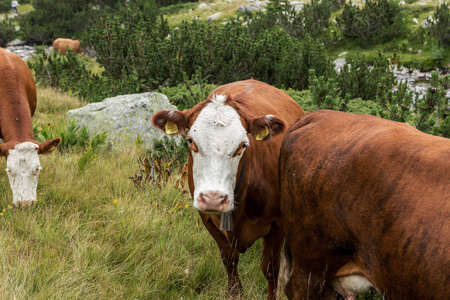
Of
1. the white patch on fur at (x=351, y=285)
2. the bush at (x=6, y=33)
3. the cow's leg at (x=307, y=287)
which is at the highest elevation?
the white patch on fur at (x=351, y=285)

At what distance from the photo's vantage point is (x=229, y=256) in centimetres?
310

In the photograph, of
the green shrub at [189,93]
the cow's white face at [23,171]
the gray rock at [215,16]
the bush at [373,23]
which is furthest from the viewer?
the gray rock at [215,16]

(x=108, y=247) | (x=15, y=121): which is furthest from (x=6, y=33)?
(x=108, y=247)

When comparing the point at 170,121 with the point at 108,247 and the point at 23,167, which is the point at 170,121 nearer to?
the point at 108,247

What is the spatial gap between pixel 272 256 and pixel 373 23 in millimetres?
14296

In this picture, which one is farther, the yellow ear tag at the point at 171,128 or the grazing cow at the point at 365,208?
the yellow ear tag at the point at 171,128

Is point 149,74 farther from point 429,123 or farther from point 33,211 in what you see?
point 429,123

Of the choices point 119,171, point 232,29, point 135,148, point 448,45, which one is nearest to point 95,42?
point 232,29

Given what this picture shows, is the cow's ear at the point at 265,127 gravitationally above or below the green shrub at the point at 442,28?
above

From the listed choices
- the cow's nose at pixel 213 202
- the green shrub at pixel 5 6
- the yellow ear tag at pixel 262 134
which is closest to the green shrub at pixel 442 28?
the yellow ear tag at pixel 262 134

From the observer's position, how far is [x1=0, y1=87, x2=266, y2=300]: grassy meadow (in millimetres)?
2678

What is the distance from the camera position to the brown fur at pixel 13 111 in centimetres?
Result: 453

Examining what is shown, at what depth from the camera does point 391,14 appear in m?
15.9

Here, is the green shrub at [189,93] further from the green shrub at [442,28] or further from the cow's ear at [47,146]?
the green shrub at [442,28]
